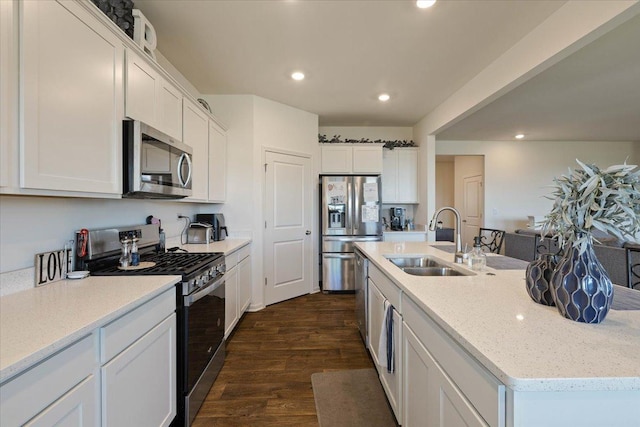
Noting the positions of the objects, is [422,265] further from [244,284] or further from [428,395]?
[244,284]

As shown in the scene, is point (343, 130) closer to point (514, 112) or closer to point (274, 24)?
point (514, 112)

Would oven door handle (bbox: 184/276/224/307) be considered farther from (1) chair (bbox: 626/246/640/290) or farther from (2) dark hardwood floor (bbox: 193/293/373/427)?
(1) chair (bbox: 626/246/640/290)

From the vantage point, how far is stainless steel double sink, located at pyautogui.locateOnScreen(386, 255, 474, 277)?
1.97 m

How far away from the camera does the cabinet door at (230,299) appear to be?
2430mm

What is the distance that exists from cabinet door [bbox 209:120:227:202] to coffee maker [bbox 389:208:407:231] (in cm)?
278

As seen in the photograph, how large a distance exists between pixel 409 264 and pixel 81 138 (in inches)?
84.8

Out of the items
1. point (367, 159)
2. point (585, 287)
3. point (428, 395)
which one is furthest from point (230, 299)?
point (367, 159)

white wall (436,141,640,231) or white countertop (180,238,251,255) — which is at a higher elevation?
white wall (436,141,640,231)

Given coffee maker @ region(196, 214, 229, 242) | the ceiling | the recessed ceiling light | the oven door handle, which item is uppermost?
the ceiling

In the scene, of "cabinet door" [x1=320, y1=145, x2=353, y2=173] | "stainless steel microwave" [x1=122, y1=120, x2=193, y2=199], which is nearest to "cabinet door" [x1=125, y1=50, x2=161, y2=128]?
"stainless steel microwave" [x1=122, y1=120, x2=193, y2=199]

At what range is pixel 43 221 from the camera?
143cm

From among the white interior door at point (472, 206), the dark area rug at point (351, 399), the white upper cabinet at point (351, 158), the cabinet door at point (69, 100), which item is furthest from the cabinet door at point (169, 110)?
the white interior door at point (472, 206)

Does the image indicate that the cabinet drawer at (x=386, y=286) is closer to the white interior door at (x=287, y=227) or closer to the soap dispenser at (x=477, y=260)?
the soap dispenser at (x=477, y=260)

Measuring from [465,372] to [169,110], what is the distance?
238cm
